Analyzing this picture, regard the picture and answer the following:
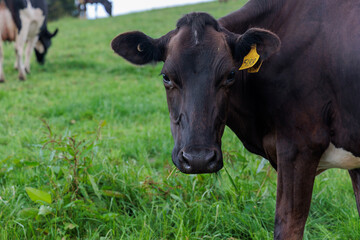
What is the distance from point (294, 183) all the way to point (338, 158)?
1.01ft

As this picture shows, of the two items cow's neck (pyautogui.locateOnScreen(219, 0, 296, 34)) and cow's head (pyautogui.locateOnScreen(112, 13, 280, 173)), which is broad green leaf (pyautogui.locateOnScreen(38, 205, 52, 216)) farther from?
cow's neck (pyautogui.locateOnScreen(219, 0, 296, 34))

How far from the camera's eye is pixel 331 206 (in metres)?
3.33

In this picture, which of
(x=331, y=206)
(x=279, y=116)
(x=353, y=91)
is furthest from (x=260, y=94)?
(x=331, y=206)

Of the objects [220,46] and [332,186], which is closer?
[220,46]

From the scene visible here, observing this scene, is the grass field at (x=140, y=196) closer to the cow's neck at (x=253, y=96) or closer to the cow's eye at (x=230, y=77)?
the cow's neck at (x=253, y=96)

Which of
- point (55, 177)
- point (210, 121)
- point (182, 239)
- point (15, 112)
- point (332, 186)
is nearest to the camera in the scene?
point (210, 121)

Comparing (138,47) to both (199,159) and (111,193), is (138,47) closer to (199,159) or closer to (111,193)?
(199,159)

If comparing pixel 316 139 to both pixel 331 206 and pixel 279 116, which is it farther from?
pixel 331 206

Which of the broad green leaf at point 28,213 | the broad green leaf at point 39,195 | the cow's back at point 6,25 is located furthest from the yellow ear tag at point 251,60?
the cow's back at point 6,25

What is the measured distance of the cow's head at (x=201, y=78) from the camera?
2242 millimetres

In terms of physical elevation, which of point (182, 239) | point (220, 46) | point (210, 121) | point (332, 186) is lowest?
point (332, 186)

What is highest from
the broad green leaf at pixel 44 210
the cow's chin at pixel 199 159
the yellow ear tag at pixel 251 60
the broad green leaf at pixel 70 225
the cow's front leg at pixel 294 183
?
the yellow ear tag at pixel 251 60

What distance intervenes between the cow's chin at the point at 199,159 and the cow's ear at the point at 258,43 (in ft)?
2.06

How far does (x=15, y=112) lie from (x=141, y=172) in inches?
130
